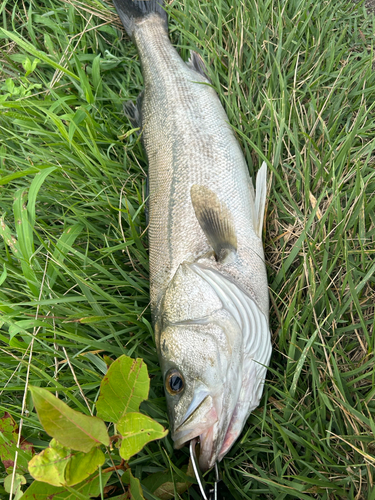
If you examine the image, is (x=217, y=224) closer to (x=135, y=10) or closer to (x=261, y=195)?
(x=261, y=195)

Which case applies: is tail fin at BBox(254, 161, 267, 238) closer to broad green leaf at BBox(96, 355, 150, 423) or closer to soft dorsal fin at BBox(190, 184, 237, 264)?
soft dorsal fin at BBox(190, 184, 237, 264)

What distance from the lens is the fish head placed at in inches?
65.9

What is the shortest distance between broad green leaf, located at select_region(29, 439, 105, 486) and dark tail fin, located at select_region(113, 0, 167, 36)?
3.46m

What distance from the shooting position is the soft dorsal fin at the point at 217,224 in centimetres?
213

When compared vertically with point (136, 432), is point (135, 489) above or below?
below

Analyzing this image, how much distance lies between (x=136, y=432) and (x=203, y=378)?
0.44 metres

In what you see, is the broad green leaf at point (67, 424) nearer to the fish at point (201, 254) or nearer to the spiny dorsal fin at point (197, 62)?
the fish at point (201, 254)

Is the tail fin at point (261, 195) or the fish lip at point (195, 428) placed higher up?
the tail fin at point (261, 195)

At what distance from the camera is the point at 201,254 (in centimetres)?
216

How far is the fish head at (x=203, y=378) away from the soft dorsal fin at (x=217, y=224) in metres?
0.44

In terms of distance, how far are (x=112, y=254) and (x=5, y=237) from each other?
2.55 feet

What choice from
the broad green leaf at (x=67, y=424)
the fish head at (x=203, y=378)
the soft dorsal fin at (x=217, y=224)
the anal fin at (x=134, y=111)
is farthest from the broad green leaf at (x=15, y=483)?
the anal fin at (x=134, y=111)

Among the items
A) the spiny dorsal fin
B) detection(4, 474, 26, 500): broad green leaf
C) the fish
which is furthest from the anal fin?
detection(4, 474, 26, 500): broad green leaf

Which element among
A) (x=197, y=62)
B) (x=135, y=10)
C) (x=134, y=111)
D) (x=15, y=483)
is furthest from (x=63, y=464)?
(x=135, y=10)
